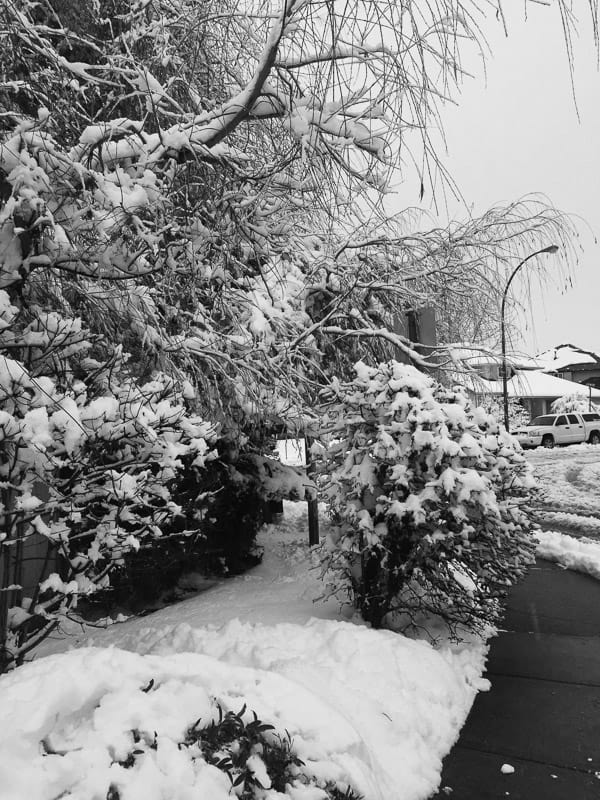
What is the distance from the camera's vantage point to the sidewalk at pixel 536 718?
3.32 metres

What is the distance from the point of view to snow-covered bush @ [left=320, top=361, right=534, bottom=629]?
5.00m

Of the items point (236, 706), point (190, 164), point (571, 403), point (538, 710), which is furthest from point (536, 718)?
point (571, 403)

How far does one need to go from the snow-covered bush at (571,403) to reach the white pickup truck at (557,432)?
419 inches

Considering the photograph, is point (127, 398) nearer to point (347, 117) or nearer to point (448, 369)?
point (347, 117)

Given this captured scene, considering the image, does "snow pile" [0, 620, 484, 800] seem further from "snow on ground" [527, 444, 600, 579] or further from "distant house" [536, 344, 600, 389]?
"distant house" [536, 344, 600, 389]

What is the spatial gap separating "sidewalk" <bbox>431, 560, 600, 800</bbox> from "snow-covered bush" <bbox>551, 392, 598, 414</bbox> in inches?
1718

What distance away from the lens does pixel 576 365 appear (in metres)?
69.0

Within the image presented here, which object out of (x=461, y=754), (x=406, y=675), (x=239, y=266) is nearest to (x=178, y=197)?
(x=239, y=266)

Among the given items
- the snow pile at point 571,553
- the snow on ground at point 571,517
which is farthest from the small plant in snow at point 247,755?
the snow pile at point 571,553

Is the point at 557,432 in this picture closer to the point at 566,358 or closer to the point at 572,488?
the point at 572,488

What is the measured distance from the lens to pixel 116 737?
2322 mm

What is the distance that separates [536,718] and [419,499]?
1.67 m

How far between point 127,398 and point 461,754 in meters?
2.99

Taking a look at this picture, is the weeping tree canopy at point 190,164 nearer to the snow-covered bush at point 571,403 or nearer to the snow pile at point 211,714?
the snow pile at point 211,714
